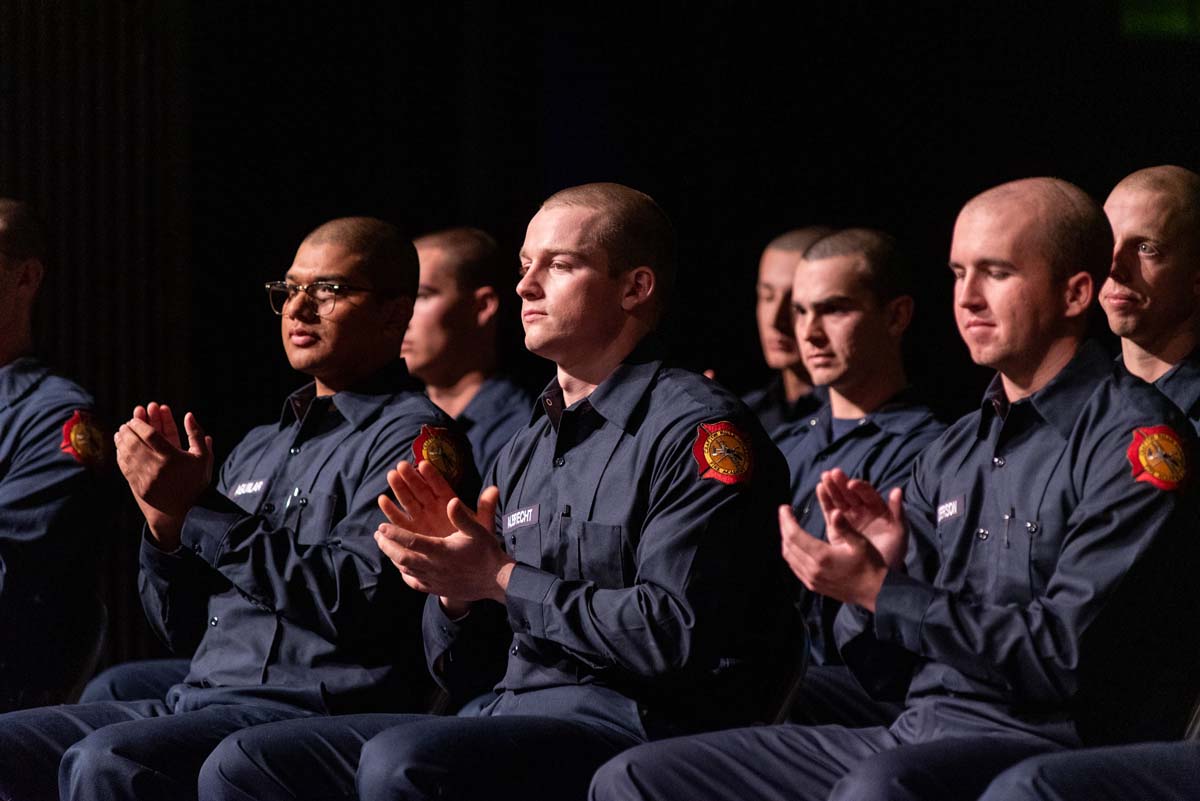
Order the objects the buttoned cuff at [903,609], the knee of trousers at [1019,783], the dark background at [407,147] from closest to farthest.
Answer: the knee of trousers at [1019,783] < the buttoned cuff at [903,609] < the dark background at [407,147]

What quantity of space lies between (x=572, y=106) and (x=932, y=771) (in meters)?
3.06

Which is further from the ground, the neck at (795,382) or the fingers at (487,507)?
the fingers at (487,507)

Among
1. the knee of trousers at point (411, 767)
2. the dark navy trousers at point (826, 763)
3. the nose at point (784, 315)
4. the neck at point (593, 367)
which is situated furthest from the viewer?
A: the nose at point (784, 315)

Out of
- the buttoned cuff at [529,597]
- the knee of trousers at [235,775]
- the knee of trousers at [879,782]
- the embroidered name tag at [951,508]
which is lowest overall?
the knee of trousers at [235,775]

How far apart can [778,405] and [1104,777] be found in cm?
248

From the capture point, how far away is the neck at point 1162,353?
3.03 meters

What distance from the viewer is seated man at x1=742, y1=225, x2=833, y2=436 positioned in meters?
4.41

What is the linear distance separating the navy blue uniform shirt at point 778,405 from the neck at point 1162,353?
51.3 inches

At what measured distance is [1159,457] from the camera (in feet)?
7.43

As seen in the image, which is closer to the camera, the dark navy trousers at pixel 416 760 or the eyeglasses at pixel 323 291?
the dark navy trousers at pixel 416 760

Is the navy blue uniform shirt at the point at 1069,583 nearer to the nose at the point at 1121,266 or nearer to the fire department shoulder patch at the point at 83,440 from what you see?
the nose at the point at 1121,266

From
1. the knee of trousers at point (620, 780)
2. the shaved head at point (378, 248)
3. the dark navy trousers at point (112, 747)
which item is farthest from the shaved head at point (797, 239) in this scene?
the knee of trousers at point (620, 780)

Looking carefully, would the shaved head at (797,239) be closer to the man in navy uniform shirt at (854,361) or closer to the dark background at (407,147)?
the dark background at (407,147)

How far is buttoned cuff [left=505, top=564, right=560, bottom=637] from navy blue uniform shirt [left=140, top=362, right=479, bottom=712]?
49 cm
